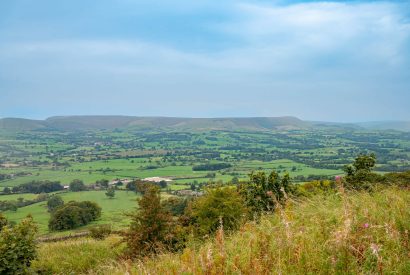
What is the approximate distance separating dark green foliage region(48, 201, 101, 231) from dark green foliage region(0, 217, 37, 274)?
44.6 metres

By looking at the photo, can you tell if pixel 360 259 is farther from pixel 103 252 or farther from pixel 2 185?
pixel 2 185

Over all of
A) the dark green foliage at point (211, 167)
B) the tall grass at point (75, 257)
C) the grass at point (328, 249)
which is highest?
the grass at point (328, 249)

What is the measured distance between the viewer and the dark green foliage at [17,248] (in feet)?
42.1

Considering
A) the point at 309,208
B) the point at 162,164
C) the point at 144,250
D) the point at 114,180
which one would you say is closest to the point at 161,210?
the point at 144,250

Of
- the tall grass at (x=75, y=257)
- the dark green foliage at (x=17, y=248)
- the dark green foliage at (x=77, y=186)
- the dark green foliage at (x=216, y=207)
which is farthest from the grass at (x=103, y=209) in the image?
the dark green foliage at (x=17, y=248)

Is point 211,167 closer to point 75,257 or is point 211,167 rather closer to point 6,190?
point 6,190

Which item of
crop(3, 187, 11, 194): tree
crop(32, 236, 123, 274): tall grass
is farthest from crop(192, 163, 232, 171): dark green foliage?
crop(32, 236, 123, 274): tall grass

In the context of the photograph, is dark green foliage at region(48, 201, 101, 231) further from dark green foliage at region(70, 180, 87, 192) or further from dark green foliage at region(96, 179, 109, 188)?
dark green foliage at region(96, 179, 109, 188)

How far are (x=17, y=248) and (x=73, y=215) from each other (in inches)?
1841

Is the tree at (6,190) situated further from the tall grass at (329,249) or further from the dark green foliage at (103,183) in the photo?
the tall grass at (329,249)

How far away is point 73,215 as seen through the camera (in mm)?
56875

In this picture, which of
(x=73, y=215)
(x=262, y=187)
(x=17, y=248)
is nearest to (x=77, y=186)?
(x=73, y=215)

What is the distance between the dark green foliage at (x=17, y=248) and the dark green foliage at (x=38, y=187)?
277 feet

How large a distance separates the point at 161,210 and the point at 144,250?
3102mm
